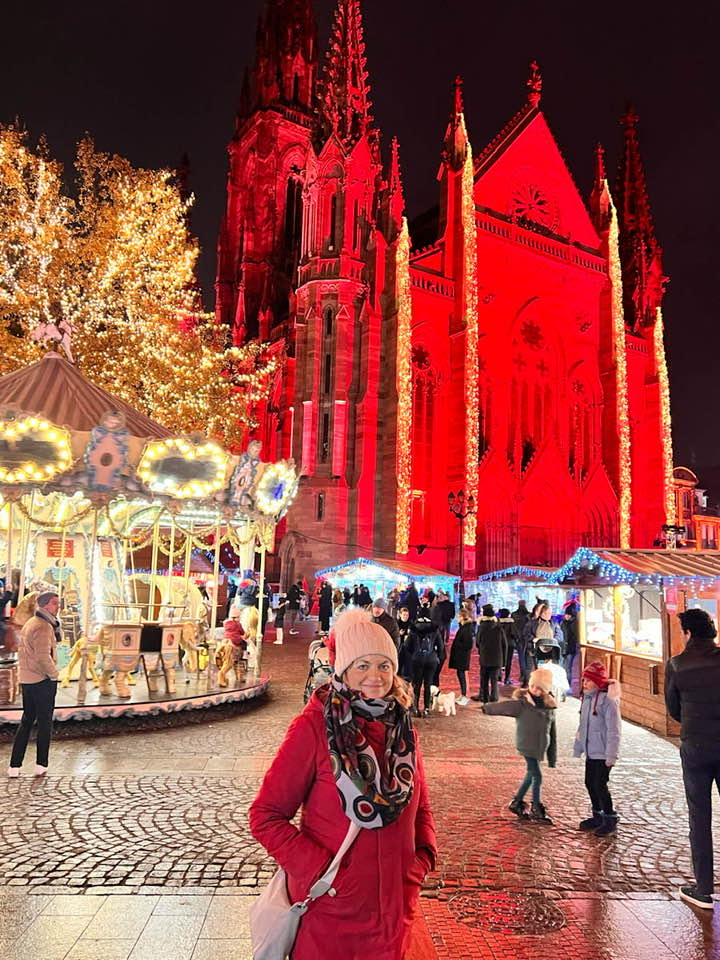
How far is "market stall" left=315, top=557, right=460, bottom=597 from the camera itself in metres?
24.6

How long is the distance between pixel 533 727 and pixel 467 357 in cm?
2758

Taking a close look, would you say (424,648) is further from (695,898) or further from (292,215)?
(292,215)

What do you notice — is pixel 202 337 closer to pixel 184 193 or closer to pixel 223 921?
pixel 223 921

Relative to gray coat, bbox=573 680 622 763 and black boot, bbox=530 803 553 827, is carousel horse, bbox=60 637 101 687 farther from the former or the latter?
gray coat, bbox=573 680 622 763

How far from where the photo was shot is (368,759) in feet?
7.80

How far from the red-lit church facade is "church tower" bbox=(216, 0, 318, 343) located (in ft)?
11.9

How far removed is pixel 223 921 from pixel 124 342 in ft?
69.4

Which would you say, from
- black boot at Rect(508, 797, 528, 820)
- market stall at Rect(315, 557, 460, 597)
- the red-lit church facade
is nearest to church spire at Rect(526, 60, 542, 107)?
the red-lit church facade

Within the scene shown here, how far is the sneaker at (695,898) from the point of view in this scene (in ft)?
14.3

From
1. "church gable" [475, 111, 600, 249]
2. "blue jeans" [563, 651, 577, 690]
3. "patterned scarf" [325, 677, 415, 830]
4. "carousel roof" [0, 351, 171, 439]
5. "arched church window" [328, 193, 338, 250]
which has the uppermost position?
"church gable" [475, 111, 600, 249]

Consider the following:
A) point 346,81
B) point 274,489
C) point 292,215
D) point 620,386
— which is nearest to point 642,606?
point 274,489

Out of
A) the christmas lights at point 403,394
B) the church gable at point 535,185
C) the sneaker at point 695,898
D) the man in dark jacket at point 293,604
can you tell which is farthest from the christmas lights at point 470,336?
the sneaker at point 695,898

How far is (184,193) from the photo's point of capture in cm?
5575

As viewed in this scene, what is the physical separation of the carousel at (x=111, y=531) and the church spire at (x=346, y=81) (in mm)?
24057
